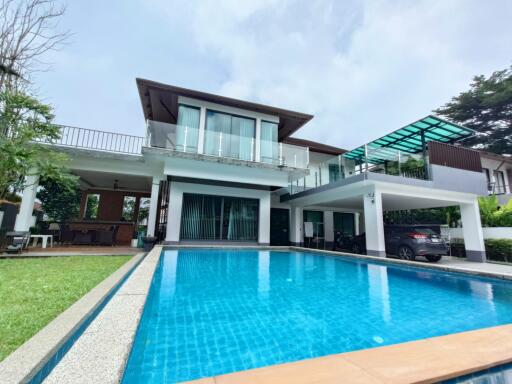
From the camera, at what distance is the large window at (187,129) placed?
10.7 metres

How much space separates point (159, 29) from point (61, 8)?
431 cm

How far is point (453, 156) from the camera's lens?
1079cm

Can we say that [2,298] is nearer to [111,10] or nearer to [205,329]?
[205,329]

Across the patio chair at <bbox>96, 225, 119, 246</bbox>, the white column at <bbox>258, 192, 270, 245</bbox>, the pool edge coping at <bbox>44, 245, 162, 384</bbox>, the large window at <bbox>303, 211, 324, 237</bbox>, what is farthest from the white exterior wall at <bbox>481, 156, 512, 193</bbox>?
the patio chair at <bbox>96, 225, 119, 246</bbox>

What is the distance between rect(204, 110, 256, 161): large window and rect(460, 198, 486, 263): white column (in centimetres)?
1063

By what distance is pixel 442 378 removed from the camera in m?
1.67

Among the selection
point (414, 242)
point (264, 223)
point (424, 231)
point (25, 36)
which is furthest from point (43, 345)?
point (424, 231)

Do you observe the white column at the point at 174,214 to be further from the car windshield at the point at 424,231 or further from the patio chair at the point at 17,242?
the car windshield at the point at 424,231

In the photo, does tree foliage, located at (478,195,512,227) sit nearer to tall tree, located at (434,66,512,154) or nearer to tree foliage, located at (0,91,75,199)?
tall tree, located at (434,66,512,154)

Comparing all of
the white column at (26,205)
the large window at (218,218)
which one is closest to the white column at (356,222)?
the large window at (218,218)

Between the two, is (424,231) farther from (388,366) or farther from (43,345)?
(43,345)

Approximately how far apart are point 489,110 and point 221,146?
30291mm

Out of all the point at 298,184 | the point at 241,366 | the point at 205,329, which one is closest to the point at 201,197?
the point at 298,184

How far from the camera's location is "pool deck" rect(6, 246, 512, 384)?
1595 mm
